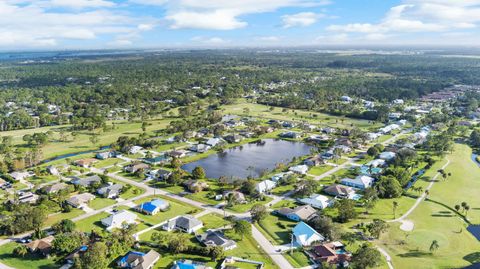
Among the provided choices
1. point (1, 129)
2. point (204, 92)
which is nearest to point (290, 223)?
point (1, 129)

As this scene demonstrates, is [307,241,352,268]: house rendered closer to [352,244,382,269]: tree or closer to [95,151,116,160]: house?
[352,244,382,269]: tree

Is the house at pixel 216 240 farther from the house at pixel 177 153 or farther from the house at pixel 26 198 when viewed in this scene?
the house at pixel 177 153

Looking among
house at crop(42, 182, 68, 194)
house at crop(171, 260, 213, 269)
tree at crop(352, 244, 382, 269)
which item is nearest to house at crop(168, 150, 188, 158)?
house at crop(42, 182, 68, 194)

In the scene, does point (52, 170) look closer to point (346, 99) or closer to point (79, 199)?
point (79, 199)

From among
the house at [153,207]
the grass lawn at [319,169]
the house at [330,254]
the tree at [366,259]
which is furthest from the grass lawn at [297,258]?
the grass lawn at [319,169]

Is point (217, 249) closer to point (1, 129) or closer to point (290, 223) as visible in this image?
point (290, 223)

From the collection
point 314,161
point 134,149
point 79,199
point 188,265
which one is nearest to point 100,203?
point 79,199
